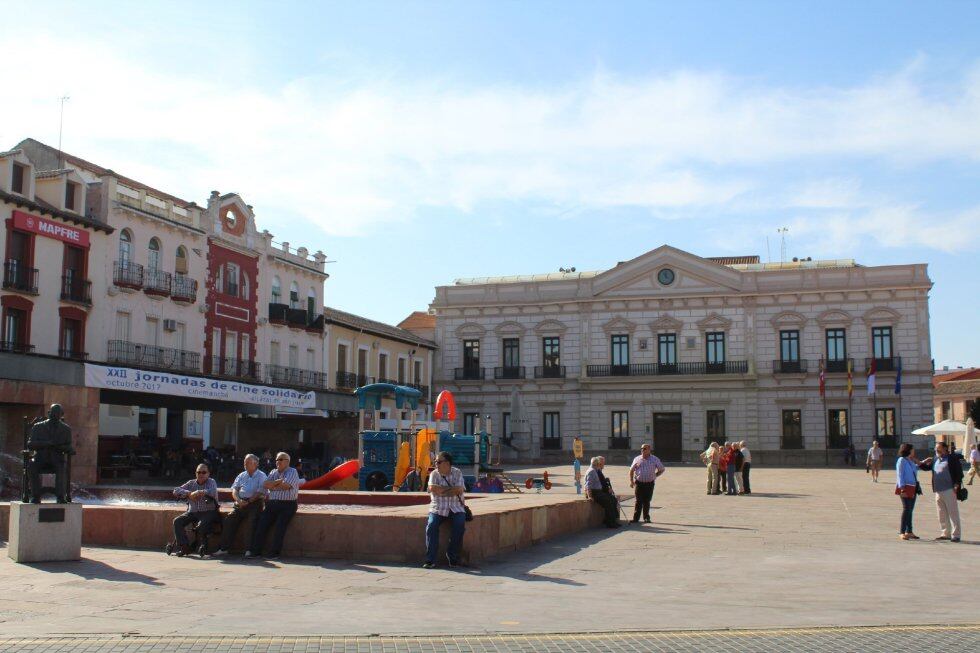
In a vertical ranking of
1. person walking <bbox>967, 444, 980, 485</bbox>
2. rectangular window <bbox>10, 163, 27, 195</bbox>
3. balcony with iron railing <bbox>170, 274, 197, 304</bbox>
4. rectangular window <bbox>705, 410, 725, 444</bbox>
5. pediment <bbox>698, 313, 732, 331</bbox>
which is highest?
rectangular window <bbox>10, 163, 27, 195</bbox>

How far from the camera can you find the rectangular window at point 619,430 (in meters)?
56.3

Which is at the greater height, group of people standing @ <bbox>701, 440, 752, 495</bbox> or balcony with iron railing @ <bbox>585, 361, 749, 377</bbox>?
balcony with iron railing @ <bbox>585, 361, 749, 377</bbox>

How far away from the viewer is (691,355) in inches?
2192

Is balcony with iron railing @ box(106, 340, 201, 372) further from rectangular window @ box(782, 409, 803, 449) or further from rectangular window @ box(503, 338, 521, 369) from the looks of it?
rectangular window @ box(782, 409, 803, 449)

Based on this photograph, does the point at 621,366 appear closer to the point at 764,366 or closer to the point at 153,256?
the point at 764,366

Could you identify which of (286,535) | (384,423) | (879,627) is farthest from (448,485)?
(384,423)

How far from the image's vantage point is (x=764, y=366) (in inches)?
2147

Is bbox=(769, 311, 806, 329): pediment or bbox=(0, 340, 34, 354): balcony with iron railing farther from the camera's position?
bbox=(769, 311, 806, 329): pediment

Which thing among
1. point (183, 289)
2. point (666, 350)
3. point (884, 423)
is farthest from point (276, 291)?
point (884, 423)

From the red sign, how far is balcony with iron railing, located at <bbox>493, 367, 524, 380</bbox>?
28.6 meters

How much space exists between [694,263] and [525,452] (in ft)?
45.0

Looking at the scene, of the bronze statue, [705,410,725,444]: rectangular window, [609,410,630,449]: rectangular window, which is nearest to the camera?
the bronze statue

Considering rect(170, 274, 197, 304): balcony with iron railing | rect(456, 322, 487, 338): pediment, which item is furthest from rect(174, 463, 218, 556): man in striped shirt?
rect(456, 322, 487, 338): pediment

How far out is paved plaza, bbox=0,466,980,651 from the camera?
8047mm
